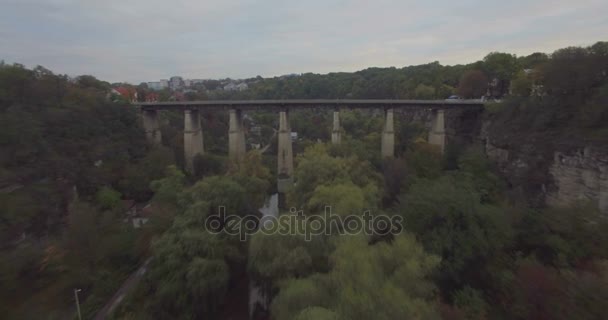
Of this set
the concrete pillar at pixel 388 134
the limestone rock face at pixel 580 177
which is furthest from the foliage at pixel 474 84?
the limestone rock face at pixel 580 177

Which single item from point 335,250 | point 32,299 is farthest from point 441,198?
point 32,299

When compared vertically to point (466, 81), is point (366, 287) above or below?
below

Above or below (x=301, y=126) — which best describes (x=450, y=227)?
below

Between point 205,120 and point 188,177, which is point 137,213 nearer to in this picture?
point 188,177

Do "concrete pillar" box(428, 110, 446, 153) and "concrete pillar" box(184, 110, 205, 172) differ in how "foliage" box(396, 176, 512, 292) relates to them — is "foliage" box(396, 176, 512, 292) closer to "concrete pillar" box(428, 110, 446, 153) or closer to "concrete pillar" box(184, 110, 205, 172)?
"concrete pillar" box(428, 110, 446, 153)

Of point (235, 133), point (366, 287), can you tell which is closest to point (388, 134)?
A: point (235, 133)

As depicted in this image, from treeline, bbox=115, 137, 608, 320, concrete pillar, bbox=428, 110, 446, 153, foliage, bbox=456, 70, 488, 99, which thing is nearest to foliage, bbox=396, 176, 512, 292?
treeline, bbox=115, 137, 608, 320

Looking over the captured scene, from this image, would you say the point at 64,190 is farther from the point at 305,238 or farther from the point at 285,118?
the point at 285,118
